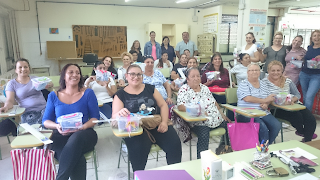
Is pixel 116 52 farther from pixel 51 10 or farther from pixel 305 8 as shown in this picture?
pixel 305 8

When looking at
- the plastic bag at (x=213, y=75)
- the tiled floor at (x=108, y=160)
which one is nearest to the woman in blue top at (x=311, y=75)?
the tiled floor at (x=108, y=160)

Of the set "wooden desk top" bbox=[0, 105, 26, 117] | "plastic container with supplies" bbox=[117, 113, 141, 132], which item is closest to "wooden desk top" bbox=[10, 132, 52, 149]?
"plastic container with supplies" bbox=[117, 113, 141, 132]

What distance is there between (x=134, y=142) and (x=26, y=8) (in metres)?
7.08

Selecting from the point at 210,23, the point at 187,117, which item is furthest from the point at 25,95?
the point at 210,23

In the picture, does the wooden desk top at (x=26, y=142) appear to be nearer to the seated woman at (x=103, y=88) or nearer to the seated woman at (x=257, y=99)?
the seated woman at (x=103, y=88)

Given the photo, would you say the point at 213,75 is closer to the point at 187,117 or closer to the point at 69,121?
the point at 187,117

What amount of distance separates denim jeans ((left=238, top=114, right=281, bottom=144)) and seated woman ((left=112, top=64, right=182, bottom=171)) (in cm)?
104

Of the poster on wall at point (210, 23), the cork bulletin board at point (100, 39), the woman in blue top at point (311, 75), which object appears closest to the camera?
the woman in blue top at point (311, 75)

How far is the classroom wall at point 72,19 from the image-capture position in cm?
723

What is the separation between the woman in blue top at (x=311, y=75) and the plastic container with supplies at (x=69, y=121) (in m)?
3.71

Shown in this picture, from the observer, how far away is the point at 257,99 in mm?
2715

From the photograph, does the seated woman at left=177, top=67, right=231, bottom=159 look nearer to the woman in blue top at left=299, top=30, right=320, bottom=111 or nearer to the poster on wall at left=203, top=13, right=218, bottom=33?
the woman in blue top at left=299, top=30, right=320, bottom=111

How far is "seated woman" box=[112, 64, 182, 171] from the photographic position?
78.5 inches

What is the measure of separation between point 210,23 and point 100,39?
14.1 feet
